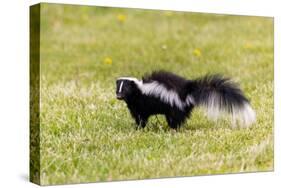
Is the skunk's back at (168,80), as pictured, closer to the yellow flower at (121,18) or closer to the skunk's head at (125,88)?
the skunk's head at (125,88)

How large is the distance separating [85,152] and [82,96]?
2.05 metres

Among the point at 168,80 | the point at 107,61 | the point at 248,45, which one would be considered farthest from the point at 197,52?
the point at 168,80

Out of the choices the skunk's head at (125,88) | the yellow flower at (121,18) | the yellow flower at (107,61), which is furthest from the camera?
the yellow flower at (121,18)

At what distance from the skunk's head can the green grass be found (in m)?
0.43

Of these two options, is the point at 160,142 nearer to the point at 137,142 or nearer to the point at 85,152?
the point at 137,142

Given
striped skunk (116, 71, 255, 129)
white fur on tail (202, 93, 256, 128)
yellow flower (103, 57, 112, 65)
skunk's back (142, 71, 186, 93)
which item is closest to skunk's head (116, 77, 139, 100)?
striped skunk (116, 71, 255, 129)

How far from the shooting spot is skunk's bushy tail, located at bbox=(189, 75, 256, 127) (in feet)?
26.9

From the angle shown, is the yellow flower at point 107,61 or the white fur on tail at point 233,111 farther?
the yellow flower at point 107,61

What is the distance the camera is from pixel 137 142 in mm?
7711

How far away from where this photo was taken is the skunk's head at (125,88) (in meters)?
7.98

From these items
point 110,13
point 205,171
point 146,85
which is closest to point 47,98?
point 146,85

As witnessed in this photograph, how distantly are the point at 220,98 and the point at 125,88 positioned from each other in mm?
1228

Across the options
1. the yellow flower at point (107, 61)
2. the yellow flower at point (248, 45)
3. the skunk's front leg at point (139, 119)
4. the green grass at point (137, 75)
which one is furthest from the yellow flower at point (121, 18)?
the skunk's front leg at point (139, 119)

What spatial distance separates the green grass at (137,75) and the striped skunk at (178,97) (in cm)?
17
